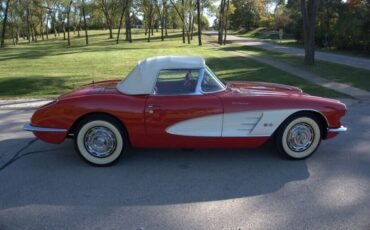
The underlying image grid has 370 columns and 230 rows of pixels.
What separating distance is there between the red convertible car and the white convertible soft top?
12mm

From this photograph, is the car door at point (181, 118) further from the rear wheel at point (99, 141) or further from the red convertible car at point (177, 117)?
the rear wheel at point (99, 141)

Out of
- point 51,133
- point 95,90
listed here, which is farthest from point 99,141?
point 95,90

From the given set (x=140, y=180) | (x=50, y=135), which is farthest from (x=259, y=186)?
(x=50, y=135)

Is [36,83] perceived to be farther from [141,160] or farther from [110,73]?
[141,160]

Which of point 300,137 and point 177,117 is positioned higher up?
point 177,117

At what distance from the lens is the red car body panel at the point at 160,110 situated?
16.9 ft

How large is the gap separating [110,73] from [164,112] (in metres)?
12.3

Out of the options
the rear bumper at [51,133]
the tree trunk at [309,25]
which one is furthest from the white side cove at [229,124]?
the tree trunk at [309,25]

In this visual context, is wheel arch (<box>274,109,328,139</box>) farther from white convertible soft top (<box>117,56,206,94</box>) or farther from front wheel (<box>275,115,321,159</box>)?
white convertible soft top (<box>117,56,206,94</box>)

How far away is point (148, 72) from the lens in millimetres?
5367

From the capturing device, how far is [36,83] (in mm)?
13992

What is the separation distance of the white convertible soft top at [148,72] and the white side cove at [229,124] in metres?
0.62

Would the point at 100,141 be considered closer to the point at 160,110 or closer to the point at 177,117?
the point at 160,110

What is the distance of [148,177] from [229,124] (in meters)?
1.17
